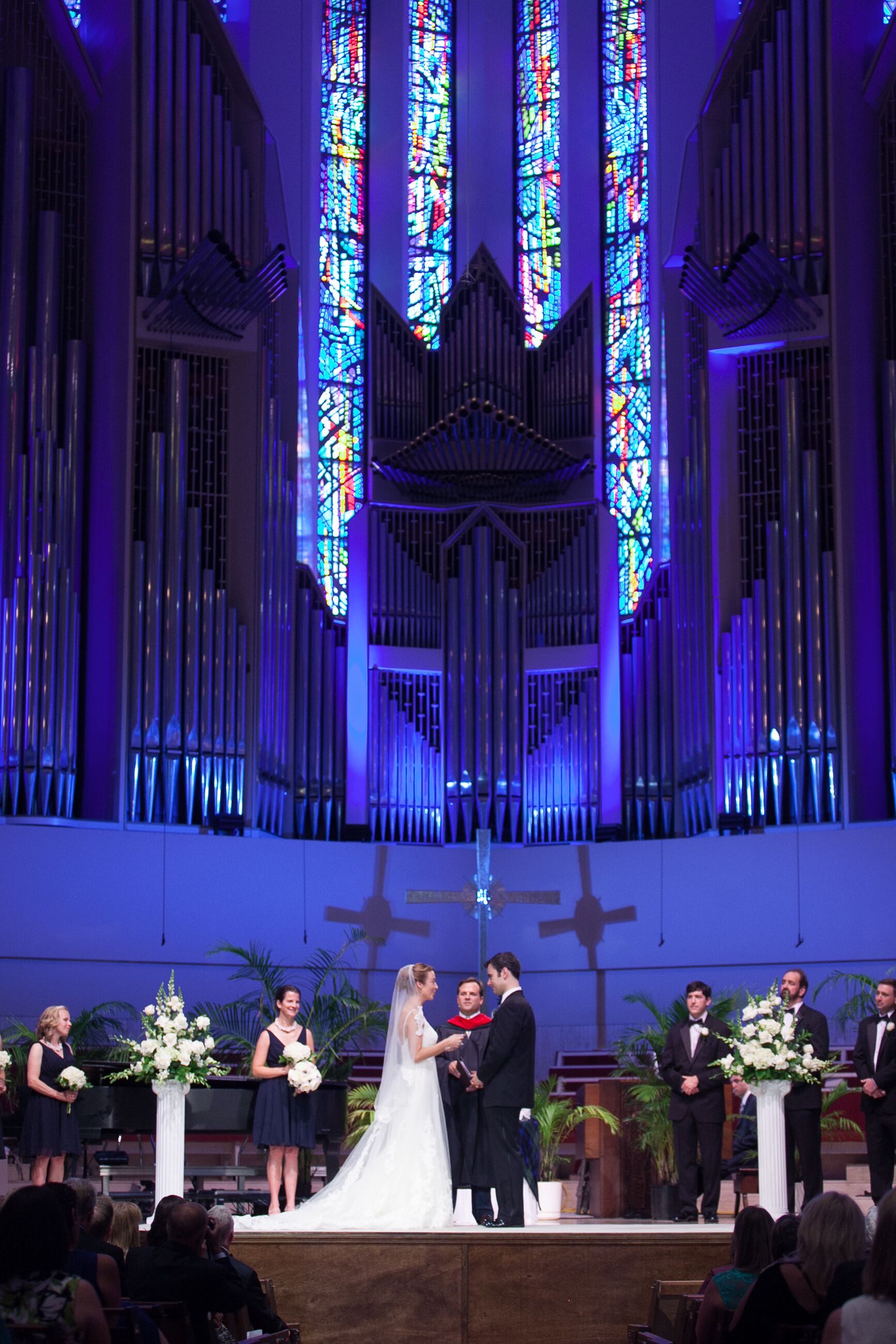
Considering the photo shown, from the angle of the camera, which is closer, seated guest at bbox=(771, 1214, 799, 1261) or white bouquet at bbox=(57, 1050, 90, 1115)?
seated guest at bbox=(771, 1214, 799, 1261)

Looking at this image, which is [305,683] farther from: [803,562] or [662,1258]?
[662,1258]

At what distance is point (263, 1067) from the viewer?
9.85 meters

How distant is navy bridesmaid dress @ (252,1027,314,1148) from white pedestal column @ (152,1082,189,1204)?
39 centimetres

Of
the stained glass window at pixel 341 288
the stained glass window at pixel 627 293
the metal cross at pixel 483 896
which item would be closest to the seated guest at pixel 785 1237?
the metal cross at pixel 483 896

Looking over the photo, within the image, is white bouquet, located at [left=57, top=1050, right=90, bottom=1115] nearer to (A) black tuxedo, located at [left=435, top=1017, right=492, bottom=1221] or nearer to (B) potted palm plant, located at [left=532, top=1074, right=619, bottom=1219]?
(A) black tuxedo, located at [left=435, top=1017, right=492, bottom=1221]

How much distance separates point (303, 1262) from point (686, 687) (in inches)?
331

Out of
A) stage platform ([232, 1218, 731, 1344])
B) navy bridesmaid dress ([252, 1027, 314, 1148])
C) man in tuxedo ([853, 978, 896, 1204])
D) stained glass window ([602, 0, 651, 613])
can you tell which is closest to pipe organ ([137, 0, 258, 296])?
stained glass window ([602, 0, 651, 613])

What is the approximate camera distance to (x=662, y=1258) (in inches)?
321

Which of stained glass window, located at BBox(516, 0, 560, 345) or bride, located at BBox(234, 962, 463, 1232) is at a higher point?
stained glass window, located at BBox(516, 0, 560, 345)

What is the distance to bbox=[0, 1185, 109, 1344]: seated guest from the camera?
462 cm

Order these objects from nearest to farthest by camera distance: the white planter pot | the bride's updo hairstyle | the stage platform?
the stage platform → the bride's updo hairstyle → the white planter pot

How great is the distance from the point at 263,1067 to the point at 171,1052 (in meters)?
0.50

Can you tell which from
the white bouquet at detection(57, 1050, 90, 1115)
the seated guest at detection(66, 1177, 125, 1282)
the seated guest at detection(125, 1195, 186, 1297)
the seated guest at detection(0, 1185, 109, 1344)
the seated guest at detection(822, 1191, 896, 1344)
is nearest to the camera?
the seated guest at detection(822, 1191, 896, 1344)

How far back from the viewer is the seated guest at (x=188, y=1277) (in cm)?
593
